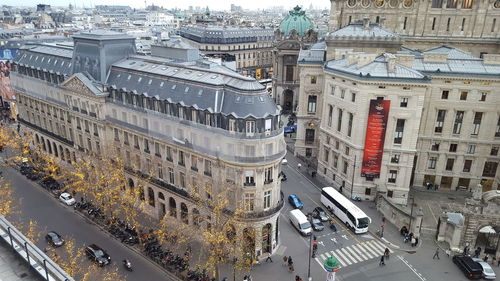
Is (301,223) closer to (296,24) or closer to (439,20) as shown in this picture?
(439,20)

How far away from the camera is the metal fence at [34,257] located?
69.8ft

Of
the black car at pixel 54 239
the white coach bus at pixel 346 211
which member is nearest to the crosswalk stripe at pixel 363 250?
the white coach bus at pixel 346 211

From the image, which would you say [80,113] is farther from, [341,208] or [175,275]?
[341,208]

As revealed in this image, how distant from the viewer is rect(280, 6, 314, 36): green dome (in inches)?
5743

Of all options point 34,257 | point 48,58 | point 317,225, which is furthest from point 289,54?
point 34,257

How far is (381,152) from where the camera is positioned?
7575 centimetres

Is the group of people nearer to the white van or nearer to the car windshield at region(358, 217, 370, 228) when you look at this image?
the car windshield at region(358, 217, 370, 228)

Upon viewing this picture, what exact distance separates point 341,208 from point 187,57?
39.6 m

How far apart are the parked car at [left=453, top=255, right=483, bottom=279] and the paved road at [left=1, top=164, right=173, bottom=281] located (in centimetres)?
4353

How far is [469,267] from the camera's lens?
5641cm

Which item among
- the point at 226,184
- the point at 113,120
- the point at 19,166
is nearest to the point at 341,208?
the point at 226,184

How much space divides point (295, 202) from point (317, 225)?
326 inches

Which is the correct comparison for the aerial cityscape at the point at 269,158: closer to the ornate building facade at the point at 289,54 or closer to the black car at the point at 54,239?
the black car at the point at 54,239

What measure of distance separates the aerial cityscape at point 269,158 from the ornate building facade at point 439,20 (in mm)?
309
